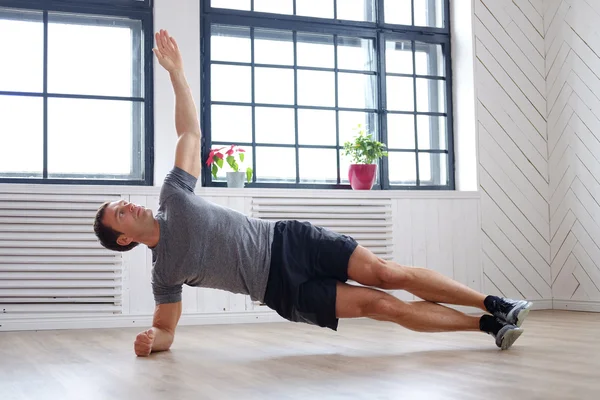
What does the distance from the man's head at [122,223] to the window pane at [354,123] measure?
2.74 meters

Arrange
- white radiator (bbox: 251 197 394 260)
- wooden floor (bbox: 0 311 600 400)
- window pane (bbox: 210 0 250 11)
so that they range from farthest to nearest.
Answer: window pane (bbox: 210 0 250 11) < white radiator (bbox: 251 197 394 260) < wooden floor (bbox: 0 311 600 400)

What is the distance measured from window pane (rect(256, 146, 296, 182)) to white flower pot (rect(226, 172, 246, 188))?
28 cm

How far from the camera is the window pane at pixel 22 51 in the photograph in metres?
4.71

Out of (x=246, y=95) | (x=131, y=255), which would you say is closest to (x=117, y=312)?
(x=131, y=255)

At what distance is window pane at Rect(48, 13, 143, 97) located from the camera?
483 centimetres

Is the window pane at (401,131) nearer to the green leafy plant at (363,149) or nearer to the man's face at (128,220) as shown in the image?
the green leafy plant at (363,149)

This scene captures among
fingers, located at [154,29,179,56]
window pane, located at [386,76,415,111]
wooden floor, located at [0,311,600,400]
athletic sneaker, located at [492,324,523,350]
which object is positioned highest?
window pane, located at [386,76,415,111]

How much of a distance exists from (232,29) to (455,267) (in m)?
2.35

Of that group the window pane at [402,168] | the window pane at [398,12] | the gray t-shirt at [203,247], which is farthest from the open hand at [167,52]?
the window pane at [398,12]

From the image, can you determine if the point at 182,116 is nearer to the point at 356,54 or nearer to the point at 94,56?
the point at 94,56

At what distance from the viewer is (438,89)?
19.1 feet

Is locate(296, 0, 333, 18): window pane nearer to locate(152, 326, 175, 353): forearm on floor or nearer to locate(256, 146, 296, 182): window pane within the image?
locate(256, 146, 296, 182): window pane

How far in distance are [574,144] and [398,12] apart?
167 centimetres

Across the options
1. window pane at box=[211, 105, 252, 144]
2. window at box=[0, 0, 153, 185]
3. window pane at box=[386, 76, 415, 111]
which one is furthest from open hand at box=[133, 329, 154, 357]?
window pane at box=[386, 76, 415, 111]
